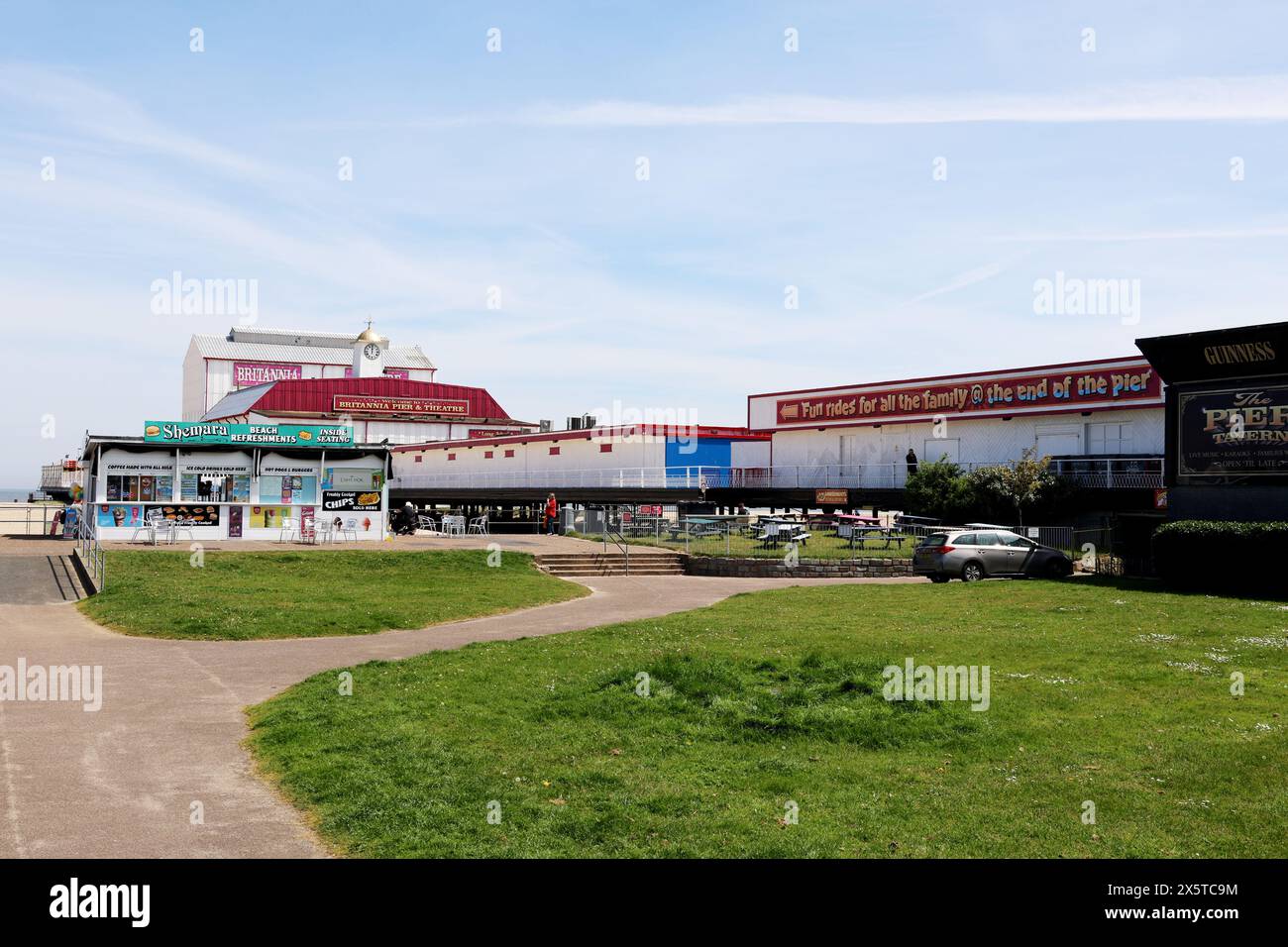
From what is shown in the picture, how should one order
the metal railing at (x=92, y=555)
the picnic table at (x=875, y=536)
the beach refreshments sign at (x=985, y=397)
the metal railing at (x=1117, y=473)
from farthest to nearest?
the beach refreshments sign at (x=985, y=397) < the metal railing at (x=1117, y=473) < the picnic table at (x=875, y=536) < the metal railing at (x=92, y=555)

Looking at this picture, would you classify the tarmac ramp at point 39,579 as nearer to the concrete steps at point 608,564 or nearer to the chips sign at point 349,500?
the chips sign at point 349,500

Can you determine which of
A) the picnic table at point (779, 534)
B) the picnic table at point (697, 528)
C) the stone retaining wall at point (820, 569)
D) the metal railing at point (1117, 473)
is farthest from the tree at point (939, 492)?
the stone retaining wall at point (820, 569)

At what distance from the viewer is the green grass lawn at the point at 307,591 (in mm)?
19562

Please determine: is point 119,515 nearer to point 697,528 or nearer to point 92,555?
point 92,555

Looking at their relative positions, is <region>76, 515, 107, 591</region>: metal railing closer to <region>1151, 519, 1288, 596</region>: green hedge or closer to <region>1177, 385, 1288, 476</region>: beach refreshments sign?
<region>1151, 519, 1288, 596</region>: green hedge

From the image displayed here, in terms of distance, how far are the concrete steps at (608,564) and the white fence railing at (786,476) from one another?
15.9 meters

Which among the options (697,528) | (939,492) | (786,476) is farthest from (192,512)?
(786,476)

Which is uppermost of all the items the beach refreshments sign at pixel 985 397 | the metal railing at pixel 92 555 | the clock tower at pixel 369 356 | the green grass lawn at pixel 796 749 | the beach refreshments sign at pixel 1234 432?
the clock tower at pixel 369 356

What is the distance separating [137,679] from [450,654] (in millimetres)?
4073

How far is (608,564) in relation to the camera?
32906 millimetres

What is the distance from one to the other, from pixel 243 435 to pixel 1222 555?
2749 cm

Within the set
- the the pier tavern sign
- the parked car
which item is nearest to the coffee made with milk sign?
the parked car
